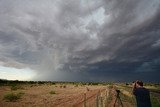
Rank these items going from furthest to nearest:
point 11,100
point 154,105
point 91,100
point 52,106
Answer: point 11,100 → point 52,106 → point 91,100 → point 154,105

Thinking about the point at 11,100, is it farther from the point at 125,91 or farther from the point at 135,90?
the point at 135,90

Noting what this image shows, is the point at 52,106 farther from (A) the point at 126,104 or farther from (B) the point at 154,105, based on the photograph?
(B) the point at 154,105

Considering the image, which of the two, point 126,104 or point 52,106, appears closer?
point 126,104

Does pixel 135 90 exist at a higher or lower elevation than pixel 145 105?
higher

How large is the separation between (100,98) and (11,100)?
13.9m

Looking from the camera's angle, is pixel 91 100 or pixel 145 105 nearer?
pixel 145 105

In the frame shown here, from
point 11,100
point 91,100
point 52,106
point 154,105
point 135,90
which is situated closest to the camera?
point 135,90

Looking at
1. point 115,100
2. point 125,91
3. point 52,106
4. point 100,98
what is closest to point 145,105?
point 115,100

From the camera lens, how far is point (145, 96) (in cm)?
920

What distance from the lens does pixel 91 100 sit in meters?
16.4

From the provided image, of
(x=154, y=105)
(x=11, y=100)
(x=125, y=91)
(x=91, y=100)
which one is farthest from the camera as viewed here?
(x=11, y=100)

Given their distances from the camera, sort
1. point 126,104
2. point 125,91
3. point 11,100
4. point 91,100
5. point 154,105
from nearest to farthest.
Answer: point 154,105
point 126,104
point 125,91
point 91,100
point 11,100

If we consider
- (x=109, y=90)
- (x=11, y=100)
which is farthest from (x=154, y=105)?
(x=11, y=100)

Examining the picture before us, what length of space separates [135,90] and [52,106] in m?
13.3
